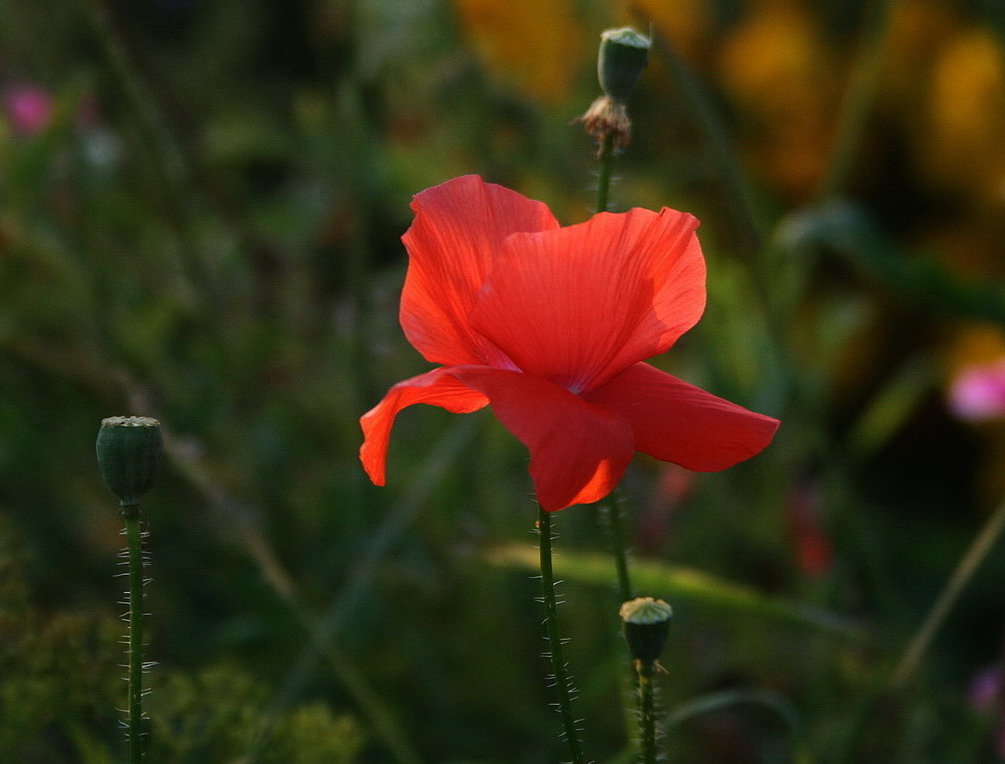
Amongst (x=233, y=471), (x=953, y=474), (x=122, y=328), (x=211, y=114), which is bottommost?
(x=233, y=471)

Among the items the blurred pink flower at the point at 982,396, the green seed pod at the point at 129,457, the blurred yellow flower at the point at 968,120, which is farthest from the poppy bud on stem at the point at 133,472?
the blurred yellow flower at the point at 968,120

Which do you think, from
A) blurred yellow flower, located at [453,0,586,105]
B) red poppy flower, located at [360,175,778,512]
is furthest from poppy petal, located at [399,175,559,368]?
blurred yellow flower, located at [453,0,586,105]

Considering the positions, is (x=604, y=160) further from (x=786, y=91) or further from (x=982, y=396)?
(x=786, y=91)

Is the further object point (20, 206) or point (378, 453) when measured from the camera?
point (20, 206)

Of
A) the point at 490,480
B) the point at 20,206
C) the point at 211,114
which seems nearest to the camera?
the point at 20,206

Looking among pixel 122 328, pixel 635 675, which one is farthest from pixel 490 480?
pixel 635 675

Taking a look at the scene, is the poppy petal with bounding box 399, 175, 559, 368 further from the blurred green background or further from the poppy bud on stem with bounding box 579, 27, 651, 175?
the blurred green background

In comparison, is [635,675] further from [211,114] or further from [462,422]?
[211,114]
